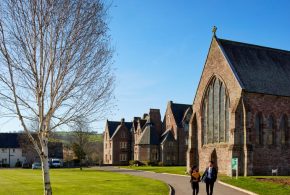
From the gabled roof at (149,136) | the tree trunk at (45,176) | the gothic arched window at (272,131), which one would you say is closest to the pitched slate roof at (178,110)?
the gabled roof at (149,136)

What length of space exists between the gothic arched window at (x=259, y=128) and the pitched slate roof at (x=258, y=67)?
245 cm

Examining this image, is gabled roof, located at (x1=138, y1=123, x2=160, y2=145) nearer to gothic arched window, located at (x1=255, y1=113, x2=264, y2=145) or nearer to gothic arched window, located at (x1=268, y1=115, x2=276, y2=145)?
gothic arched window, located at (x1=268, y1=115, x2=276, y2=145)

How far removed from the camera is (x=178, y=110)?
79.8m

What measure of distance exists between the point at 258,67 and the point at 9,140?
238ft

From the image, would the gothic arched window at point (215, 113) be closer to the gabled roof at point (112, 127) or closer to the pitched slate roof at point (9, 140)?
the gabled roof at point (112, 127)

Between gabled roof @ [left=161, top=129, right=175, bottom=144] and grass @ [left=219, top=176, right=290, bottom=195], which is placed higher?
gabled roof @ [left=161, top=129, right=175, bottom=144]

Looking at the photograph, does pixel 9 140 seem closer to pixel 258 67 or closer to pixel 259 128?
pixel 258 67

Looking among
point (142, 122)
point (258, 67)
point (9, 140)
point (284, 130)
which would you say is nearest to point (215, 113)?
point (258, 67)

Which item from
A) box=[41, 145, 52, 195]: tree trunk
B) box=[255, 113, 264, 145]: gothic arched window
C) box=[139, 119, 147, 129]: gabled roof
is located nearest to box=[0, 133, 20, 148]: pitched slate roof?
box=[139, 119, 147, 129]: gabled roof

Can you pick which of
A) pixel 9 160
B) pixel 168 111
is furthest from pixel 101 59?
pixel 9 160

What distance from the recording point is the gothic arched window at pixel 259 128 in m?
39.2

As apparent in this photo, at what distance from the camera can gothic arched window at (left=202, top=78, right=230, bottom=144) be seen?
135 feet

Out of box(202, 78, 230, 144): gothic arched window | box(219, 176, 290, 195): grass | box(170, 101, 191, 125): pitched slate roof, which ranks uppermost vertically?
box(170, 101, 191, 125): pitched slate roof

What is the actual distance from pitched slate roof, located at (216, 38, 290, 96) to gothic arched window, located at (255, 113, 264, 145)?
245cm
